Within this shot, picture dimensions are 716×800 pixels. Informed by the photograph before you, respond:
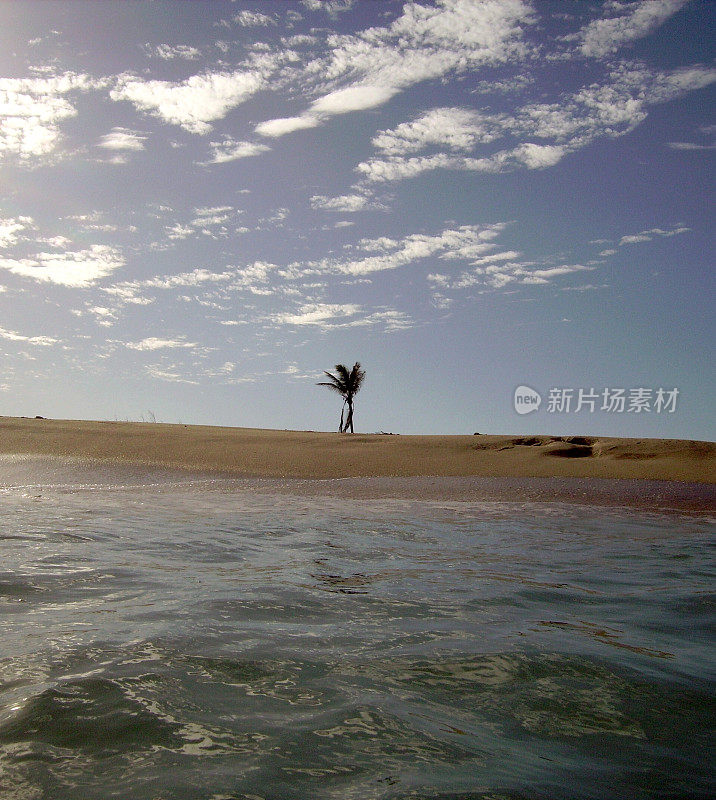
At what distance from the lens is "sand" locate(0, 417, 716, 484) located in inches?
358

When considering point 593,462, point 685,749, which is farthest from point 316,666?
point 593,462

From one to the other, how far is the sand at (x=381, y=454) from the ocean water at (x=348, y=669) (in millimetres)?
4929

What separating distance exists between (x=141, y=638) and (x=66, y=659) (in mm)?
275

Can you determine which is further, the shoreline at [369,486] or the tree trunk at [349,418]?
the tree trunk at [349,418]

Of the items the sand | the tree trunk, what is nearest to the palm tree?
the tree trunk

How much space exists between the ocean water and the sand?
4.93 metres

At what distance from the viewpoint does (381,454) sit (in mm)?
10422

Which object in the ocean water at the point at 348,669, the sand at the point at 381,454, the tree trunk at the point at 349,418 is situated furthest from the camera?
the tree trunk at the point at 349,418

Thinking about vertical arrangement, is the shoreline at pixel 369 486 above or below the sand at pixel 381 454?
below

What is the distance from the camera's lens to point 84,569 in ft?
10.7

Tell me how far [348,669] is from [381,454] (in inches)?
332

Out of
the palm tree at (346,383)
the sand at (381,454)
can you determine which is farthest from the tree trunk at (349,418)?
the sand at (381,454)

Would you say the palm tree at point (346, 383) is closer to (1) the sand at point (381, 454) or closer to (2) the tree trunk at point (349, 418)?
(2) the tree trunk at point (349, 418)

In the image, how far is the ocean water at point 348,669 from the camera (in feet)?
4.58
